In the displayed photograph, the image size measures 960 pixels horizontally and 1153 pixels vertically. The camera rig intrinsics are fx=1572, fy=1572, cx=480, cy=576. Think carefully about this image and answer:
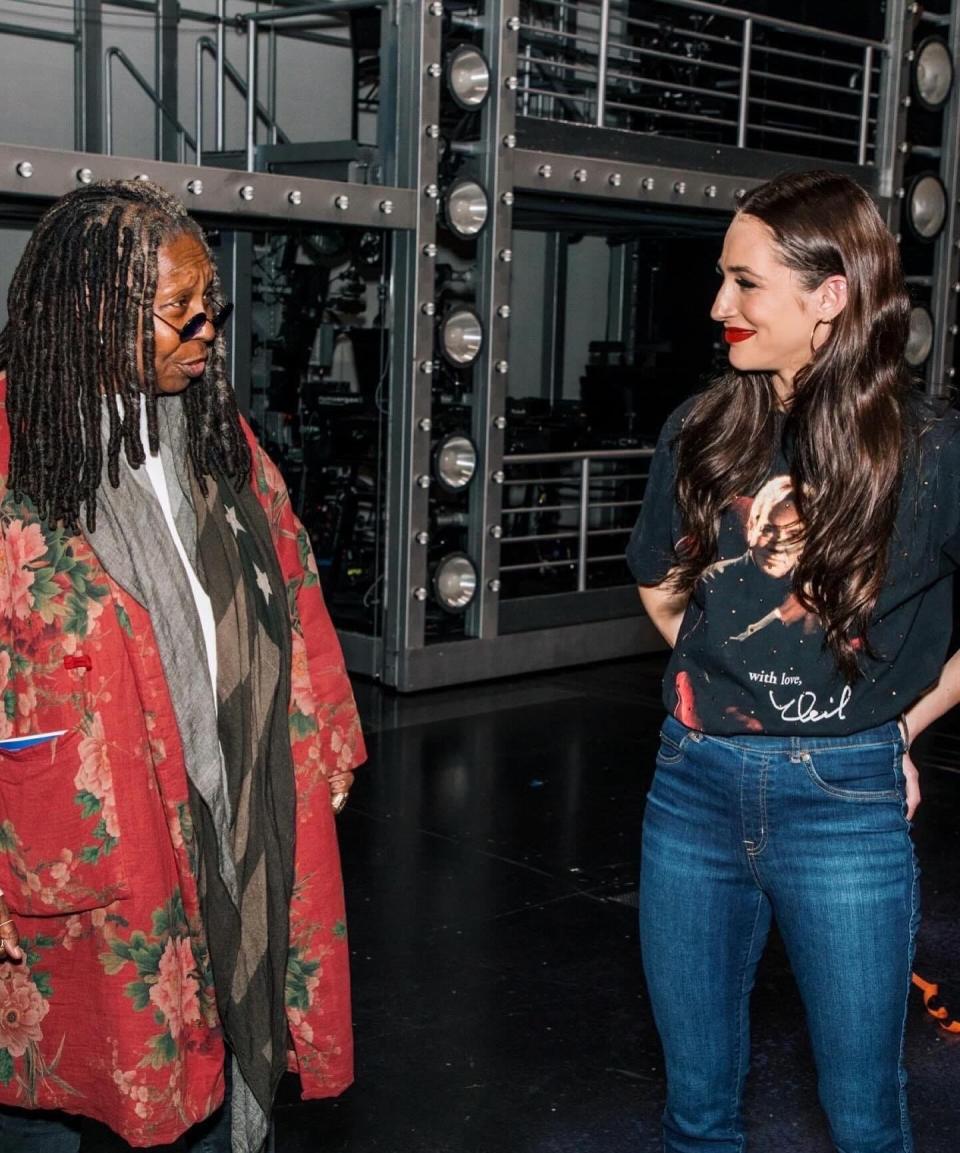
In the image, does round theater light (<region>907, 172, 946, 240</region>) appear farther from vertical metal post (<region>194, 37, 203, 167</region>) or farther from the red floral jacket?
the red floral jacket

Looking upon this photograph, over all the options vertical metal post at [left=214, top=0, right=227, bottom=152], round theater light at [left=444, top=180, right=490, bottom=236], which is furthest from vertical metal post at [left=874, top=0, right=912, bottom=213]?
vertical metal post at [left=214, top=0, right=227, bottom=152]

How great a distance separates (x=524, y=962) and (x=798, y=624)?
2.13 m

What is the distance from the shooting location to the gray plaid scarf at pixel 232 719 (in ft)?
6.95

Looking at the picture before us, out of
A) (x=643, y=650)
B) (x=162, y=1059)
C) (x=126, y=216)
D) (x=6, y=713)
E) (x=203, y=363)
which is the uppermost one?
(x=126, y=216)

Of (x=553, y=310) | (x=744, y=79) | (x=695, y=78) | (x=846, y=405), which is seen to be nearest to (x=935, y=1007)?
(x=846, y=405)

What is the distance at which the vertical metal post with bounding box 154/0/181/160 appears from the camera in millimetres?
5996

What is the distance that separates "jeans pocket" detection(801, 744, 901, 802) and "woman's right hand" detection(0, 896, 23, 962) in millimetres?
1063

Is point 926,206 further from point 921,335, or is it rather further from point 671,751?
point 671,751

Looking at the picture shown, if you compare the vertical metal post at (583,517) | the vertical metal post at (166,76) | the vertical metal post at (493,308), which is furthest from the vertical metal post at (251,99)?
the vertical metal post at (583,517)

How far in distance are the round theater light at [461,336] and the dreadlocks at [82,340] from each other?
4.44 metres

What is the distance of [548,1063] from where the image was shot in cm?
329

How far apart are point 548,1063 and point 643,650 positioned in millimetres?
4623

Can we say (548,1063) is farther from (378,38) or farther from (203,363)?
(378,38)

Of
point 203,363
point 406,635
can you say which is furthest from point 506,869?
point 203,363
